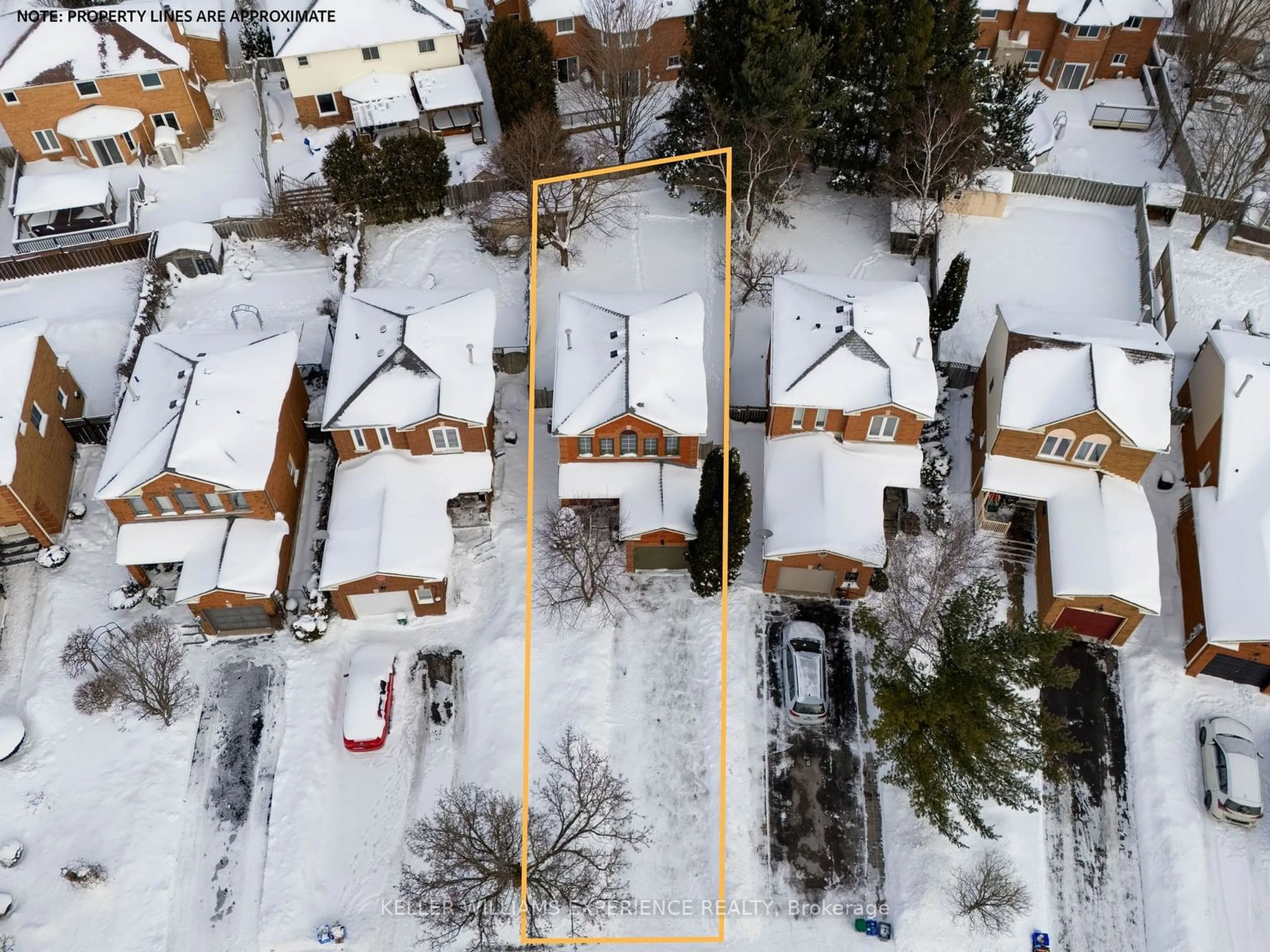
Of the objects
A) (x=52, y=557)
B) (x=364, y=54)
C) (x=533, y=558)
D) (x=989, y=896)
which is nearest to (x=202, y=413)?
(x=52, y=557)

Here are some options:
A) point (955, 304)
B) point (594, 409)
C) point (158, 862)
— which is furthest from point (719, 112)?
point (158, 862)

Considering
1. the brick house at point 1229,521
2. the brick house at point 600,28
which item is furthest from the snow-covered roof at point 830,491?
the brick house at point 600,28

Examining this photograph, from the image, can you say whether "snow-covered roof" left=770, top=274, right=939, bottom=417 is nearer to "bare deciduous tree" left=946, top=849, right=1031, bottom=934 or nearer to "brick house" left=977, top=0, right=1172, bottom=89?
"bare deciduous tree" left=946, top=849, right=1031, bottom=934

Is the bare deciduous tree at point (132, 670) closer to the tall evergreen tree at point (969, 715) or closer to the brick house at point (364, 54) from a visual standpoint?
the tall evergreen tree at point (969, 715)

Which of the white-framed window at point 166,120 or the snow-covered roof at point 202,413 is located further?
the white-framed window at point 166,120

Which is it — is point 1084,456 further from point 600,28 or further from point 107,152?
point 107,152

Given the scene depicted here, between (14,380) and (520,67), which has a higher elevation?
(520,67)
